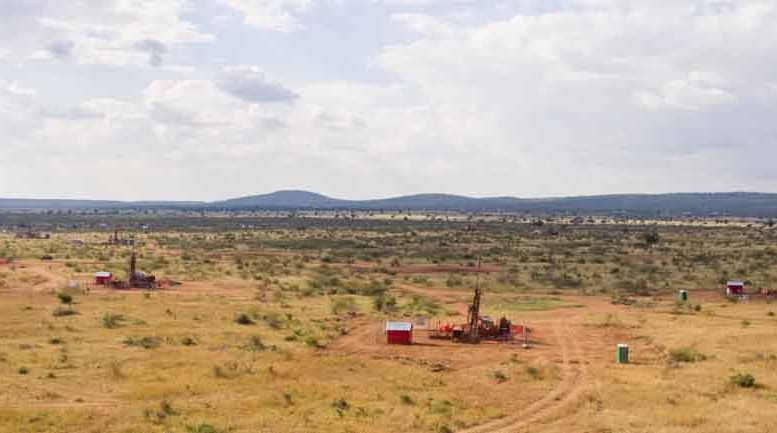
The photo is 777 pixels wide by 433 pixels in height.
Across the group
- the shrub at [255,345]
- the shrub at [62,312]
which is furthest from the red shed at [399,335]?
the shrub at [62,312]

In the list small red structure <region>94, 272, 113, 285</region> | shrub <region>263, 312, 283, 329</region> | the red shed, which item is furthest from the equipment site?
small red structure <region>94, 272, 113, 285</region>

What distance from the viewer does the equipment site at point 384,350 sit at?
80.1 feet

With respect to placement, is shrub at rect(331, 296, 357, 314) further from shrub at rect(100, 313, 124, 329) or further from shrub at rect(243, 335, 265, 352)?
shrub at rect(100, 313, 124, 329)

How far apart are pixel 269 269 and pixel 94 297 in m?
23.9

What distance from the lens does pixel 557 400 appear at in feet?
88.3

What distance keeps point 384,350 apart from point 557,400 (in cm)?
1032

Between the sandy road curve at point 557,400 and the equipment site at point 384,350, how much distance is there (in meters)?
0.11

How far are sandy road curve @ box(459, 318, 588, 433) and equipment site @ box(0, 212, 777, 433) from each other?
11 cm

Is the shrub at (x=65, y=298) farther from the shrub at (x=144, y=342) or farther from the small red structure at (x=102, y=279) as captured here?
the shrub at (x=144, y=342)

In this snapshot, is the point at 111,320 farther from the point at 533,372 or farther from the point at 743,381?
the point at 743,381

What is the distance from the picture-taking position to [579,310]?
50750 mm

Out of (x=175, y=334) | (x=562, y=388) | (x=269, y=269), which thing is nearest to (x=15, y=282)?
(x=269, y=269)

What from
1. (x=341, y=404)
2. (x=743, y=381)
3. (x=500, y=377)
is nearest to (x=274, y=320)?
(x=500, y=377)

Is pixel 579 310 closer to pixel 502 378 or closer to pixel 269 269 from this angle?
pixel 502 378
